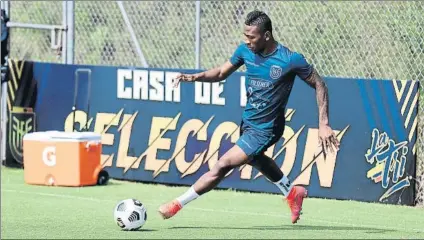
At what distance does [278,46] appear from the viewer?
31.8 ft

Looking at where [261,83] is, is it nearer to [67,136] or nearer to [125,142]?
[67,136]

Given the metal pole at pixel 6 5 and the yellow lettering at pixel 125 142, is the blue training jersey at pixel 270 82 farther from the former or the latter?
the metal pole at pixel 6 5

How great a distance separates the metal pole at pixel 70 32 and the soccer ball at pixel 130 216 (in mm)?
6705

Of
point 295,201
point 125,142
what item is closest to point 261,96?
point 295,201

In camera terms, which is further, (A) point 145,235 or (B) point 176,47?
(B) point 176,47

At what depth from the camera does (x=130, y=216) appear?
9.25 metres

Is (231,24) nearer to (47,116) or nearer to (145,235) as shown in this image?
(47,116)

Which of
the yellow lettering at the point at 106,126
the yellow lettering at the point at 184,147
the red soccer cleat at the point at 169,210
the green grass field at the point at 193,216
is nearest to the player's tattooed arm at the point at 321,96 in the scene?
the green grass field at the point at 193,216

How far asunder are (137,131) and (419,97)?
3893 millimetres

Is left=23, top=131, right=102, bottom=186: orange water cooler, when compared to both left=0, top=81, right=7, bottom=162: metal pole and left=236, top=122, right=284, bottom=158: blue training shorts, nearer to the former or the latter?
left=0, top=81, right=7, bottom=162: metal pole

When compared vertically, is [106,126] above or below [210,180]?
above

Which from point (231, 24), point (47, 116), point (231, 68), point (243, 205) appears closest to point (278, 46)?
point (231, 68)

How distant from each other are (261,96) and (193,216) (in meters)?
1.74

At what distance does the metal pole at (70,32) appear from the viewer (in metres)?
15.7
